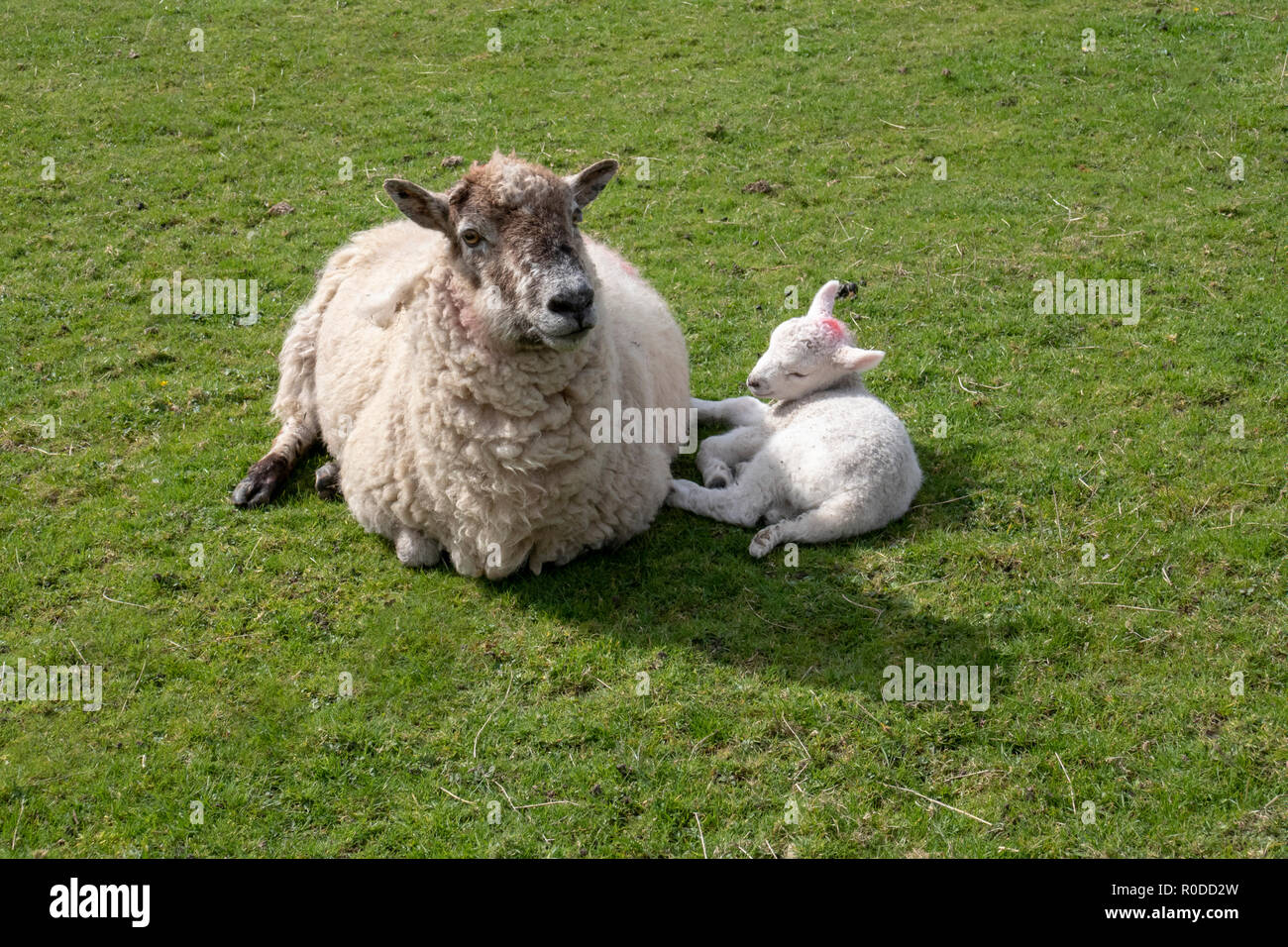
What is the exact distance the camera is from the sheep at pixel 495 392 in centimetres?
550

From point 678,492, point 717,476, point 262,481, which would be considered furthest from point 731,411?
point 262,481

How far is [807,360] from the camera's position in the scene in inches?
265

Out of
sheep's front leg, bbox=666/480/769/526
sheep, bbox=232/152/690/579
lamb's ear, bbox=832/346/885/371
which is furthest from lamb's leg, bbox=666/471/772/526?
lamb's ear, bbox=832/346/885/371

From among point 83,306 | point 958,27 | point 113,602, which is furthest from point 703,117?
point 113,602

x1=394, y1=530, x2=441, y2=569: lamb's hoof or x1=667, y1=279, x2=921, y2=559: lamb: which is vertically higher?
x1=667, y1=279, x2=921, y2=559: lamb

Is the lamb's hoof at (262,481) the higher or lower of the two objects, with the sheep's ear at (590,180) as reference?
lower

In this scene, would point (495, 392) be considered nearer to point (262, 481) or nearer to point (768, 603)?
point (768, 603)

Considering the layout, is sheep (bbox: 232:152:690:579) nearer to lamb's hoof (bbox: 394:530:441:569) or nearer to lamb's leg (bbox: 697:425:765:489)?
lamb's hoof (bbox: 394:530:441:569)

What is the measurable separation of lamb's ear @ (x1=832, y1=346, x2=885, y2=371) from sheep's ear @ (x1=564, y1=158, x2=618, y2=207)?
182cm

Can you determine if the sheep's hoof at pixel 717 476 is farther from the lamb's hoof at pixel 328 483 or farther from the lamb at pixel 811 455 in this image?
the lamb's hoof at pixel 328 483

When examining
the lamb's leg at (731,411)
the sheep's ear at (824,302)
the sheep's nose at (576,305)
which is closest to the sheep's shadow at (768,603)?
the lamb's leg at (731,411)

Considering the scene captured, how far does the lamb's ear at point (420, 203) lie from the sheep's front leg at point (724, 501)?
Answer: 2.13 metres

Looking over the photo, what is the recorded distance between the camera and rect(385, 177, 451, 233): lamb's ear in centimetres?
558

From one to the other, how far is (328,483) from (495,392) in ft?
6.12
